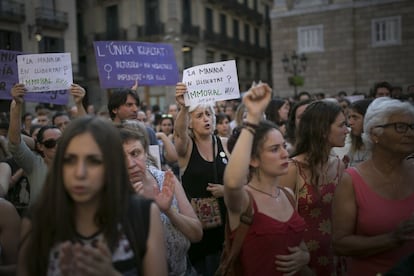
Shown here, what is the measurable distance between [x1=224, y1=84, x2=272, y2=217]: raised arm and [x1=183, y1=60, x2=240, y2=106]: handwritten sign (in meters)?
1.85

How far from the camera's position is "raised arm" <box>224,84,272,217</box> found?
7.22 feet

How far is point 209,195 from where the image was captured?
364 cm

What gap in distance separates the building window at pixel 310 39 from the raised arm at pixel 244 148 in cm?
2301

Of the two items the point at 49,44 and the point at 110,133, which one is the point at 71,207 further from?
the point at 49,44

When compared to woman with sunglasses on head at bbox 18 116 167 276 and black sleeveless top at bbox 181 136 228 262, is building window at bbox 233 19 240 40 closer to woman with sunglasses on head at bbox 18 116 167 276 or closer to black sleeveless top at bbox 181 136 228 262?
black sleeveless top at bbox 181 136 228 262

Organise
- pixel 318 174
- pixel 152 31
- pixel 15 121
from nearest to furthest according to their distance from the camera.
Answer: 1. pixel 318 174
2. pixel 15 121
3. pixel 152 31

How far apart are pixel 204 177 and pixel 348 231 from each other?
140 cm

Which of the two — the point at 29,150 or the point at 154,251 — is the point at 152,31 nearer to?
the point at 29,150

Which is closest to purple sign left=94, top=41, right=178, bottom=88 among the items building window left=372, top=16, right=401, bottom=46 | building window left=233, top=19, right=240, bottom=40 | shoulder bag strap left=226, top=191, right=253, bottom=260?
shoulder bag strap left=226, top=191, right=253, bottom=260

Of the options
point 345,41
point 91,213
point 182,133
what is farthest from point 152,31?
point 91,213

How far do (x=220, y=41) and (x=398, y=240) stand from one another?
32998 millimetres

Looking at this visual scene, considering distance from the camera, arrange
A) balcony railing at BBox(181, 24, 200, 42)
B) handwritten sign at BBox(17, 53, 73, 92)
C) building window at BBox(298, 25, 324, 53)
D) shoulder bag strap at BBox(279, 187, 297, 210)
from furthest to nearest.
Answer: balcony railing at BBox(181, 24, 200, 42) → building window at BBox(298, 25, 324, 53) → handwritten sign at BBox(17, 53, 73, 92) → shoulder bag strap at BBox(279, 187, 297, 210)

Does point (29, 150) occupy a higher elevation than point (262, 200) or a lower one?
higher

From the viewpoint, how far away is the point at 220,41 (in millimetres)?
34281
